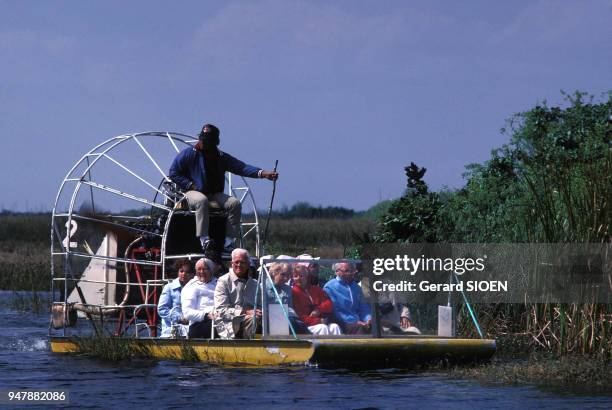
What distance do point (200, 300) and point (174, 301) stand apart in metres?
0.62

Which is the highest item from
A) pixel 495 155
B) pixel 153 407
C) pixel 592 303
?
pixel 495 155

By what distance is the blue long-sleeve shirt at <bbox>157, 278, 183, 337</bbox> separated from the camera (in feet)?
57.1

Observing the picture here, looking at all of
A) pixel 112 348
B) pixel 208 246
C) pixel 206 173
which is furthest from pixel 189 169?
pixel 112 348

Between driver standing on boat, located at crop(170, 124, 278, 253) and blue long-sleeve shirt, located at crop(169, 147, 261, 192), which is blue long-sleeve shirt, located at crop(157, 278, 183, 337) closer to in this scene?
driver standing on boat, located at crop(170, 124, 278, 253)

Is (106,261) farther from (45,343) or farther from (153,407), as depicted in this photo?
(153,407)

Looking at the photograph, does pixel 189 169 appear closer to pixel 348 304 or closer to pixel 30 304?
pixel 348 304

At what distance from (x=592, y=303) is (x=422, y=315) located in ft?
9.81

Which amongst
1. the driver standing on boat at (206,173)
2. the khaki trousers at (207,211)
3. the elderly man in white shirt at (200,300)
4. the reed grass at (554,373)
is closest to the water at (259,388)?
the reed grass at (554,373)

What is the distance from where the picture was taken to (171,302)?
17531mm

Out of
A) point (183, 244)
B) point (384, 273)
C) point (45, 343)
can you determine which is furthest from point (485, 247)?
point (45, 343)

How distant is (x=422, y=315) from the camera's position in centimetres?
1823

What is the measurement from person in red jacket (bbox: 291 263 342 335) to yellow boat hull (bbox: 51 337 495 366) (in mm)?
581

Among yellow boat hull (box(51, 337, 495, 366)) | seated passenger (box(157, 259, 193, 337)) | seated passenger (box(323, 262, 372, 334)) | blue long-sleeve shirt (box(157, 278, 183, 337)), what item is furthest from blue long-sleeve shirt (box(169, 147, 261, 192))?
seated passenger (box(323, 262, 372, 334))

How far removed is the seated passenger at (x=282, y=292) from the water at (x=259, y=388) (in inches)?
27.5
